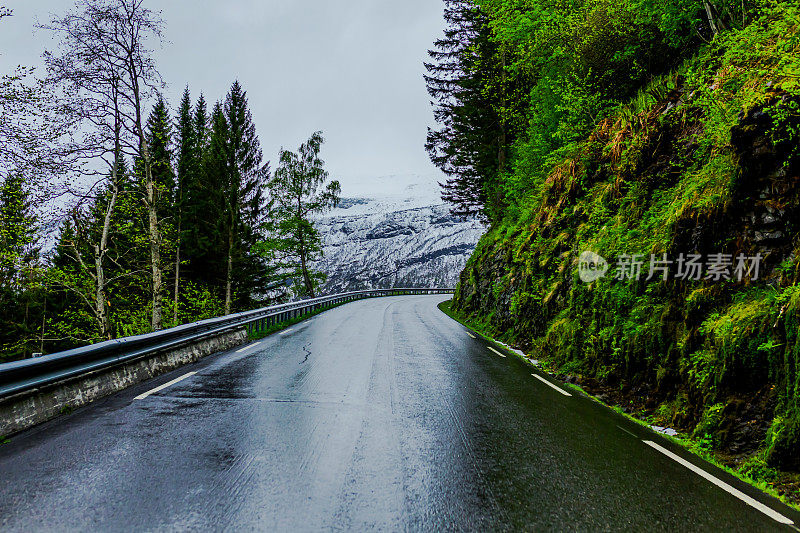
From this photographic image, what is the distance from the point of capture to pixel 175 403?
5.71 m

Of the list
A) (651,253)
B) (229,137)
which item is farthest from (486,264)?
(229,137)

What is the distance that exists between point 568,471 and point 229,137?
2707cm

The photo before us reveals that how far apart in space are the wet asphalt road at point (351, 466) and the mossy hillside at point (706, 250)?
2.83ft

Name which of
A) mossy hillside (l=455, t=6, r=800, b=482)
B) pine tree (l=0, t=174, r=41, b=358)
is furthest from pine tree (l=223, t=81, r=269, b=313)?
mossy hillside (l=455, t=6, r=800, b=482)

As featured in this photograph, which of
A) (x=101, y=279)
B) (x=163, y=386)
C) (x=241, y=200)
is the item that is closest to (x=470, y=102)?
(x=241, y=200)

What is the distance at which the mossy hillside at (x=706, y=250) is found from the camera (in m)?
4.64

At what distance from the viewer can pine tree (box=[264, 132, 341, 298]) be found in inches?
1202

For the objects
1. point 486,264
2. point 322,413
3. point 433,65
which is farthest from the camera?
point 433,65

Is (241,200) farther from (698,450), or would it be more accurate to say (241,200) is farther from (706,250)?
(698,450)

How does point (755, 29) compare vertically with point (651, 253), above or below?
above

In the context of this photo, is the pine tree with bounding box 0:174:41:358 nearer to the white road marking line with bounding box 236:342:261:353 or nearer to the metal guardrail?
the metal guardrail

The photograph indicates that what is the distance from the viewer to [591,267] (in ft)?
29.2

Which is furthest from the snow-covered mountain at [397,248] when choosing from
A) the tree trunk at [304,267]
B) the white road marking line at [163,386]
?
the white road marking line at [163,386]

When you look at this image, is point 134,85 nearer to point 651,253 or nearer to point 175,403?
point 175,403
